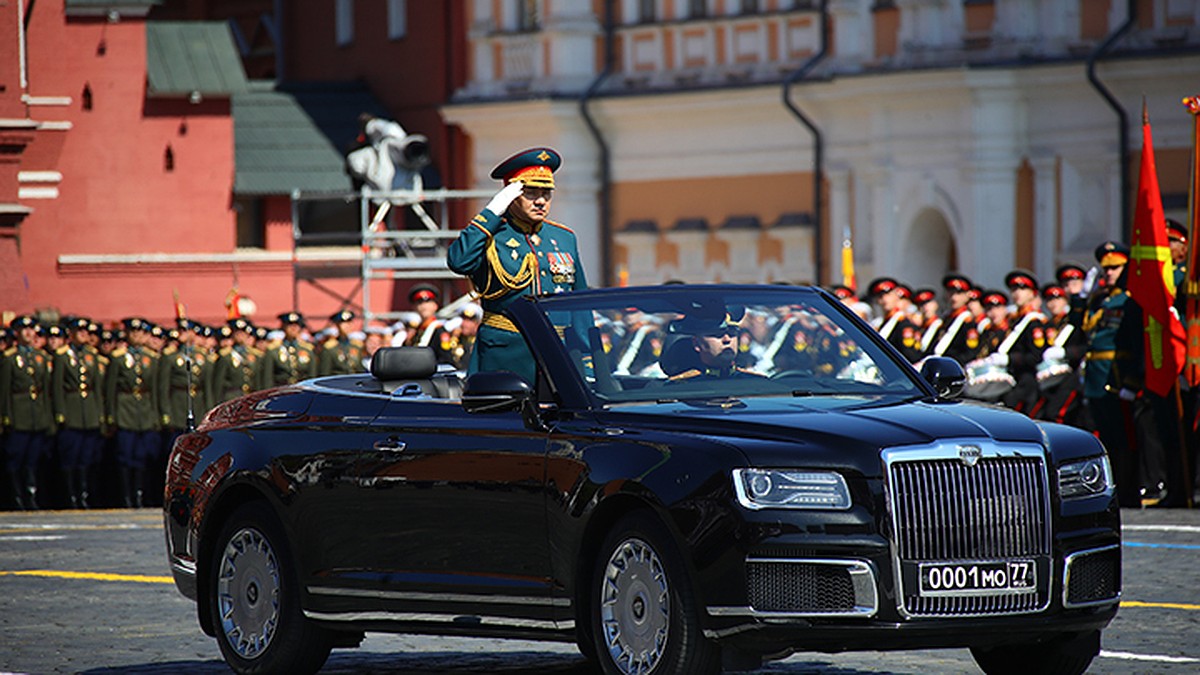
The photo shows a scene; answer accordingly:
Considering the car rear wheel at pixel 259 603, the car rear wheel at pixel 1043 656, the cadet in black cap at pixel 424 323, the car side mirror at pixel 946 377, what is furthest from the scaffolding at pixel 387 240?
the car rear wheel at pixel 1043 656

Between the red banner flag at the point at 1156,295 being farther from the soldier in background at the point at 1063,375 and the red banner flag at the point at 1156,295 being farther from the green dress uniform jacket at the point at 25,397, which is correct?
the green dress uniform jacket at the point at 25,397

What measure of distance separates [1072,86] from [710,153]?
6954mm

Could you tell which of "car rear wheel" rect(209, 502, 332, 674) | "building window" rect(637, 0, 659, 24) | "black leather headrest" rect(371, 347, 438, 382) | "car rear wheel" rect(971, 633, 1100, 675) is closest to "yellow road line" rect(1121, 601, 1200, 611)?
"car rear wheel" rect(971, 633, 1100, 675)

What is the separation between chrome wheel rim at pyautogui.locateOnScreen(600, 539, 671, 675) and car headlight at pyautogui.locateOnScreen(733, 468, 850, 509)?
17.8 inches

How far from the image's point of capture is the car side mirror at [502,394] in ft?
34.5

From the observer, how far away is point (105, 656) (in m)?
12.5

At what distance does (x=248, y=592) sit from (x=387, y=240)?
29.5 m

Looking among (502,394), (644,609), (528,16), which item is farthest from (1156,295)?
(528,16)

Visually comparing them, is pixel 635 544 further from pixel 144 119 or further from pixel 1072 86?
pixel 144 119

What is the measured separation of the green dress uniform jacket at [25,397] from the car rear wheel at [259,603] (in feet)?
53.5

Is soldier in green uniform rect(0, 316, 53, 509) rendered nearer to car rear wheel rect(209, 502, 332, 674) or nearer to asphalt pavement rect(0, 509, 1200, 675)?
asphalt pavement rect(0, 509, 1200, 675)

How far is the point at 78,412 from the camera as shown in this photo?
1102 inches

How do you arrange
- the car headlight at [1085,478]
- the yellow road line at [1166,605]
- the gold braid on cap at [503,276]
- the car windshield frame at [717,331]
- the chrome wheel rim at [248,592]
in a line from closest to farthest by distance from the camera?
the car headlight at [1085,478]
the car windshield frame at [717,331]
the chrome wheel rim at [248,592]
the gold braid on cap at [503,276]
the yellow road line at [1166,605]

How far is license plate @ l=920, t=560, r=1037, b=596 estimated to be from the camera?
31.6 ft
